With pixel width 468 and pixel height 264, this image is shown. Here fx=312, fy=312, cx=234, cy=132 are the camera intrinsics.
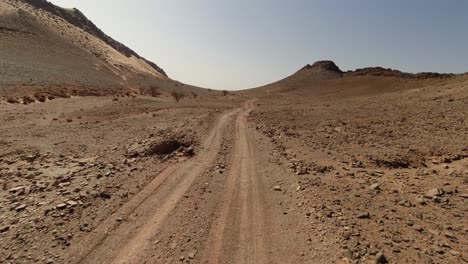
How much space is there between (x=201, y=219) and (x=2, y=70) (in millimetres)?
45079

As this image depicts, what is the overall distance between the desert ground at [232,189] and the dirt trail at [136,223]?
0.13ft

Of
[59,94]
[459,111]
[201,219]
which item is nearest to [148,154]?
[201,219]

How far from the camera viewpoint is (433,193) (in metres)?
10.9

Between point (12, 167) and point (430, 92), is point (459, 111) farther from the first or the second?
point (12, 167)

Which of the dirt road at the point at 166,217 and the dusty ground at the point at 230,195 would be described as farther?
the dusty ground at the point at 230,195

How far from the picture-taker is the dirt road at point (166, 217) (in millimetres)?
7680

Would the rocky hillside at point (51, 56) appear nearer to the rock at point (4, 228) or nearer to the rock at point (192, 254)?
the rock at point (4, 228)

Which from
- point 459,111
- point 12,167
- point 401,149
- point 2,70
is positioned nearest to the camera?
point 12,167

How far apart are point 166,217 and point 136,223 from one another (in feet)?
2.93

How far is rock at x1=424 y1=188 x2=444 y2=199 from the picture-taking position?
10766 millimetres

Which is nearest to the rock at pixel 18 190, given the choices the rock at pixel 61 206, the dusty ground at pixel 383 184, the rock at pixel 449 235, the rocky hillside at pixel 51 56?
the rock at pixel 61 206

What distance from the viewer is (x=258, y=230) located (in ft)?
29.3

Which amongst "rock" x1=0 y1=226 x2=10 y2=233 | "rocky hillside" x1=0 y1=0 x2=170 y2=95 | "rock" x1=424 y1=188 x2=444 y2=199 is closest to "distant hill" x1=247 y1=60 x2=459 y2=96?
"rocky hillside" x1=0 y1=0 x2=170 y2=95

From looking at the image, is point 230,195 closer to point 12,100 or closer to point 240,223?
point 240,223
